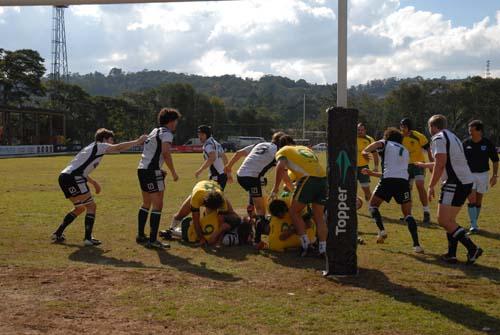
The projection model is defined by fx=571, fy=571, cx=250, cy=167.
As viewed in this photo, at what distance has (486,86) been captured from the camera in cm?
8575

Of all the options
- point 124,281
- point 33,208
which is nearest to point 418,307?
point 124,281

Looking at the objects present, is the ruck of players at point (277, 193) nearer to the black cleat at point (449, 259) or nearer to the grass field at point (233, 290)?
the black cleat at point (449, 259)

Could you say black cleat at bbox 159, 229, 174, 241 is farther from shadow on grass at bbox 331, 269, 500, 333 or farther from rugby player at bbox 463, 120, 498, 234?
rugby player at bbox 463, 120, 498, 234

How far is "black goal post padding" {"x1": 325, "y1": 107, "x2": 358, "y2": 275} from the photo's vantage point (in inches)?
276

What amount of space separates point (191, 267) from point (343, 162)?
2.55 metres

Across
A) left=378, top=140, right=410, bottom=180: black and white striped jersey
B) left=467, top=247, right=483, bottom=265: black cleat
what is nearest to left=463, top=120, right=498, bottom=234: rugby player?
left=378, top=140, right=410, bottom=180: black and white striped jersey

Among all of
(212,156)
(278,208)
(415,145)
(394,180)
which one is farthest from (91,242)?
(415,145)

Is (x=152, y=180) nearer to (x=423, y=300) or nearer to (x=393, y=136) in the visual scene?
(x=393, y=136)

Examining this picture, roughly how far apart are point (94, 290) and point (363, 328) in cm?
310

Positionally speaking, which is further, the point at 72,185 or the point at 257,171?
the point at 257,171

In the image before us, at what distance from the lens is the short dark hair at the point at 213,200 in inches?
351

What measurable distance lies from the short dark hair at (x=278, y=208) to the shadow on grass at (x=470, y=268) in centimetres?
201

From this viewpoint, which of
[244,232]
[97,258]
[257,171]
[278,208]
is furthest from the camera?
[257,171]

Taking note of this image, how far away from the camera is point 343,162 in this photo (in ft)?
23.0
